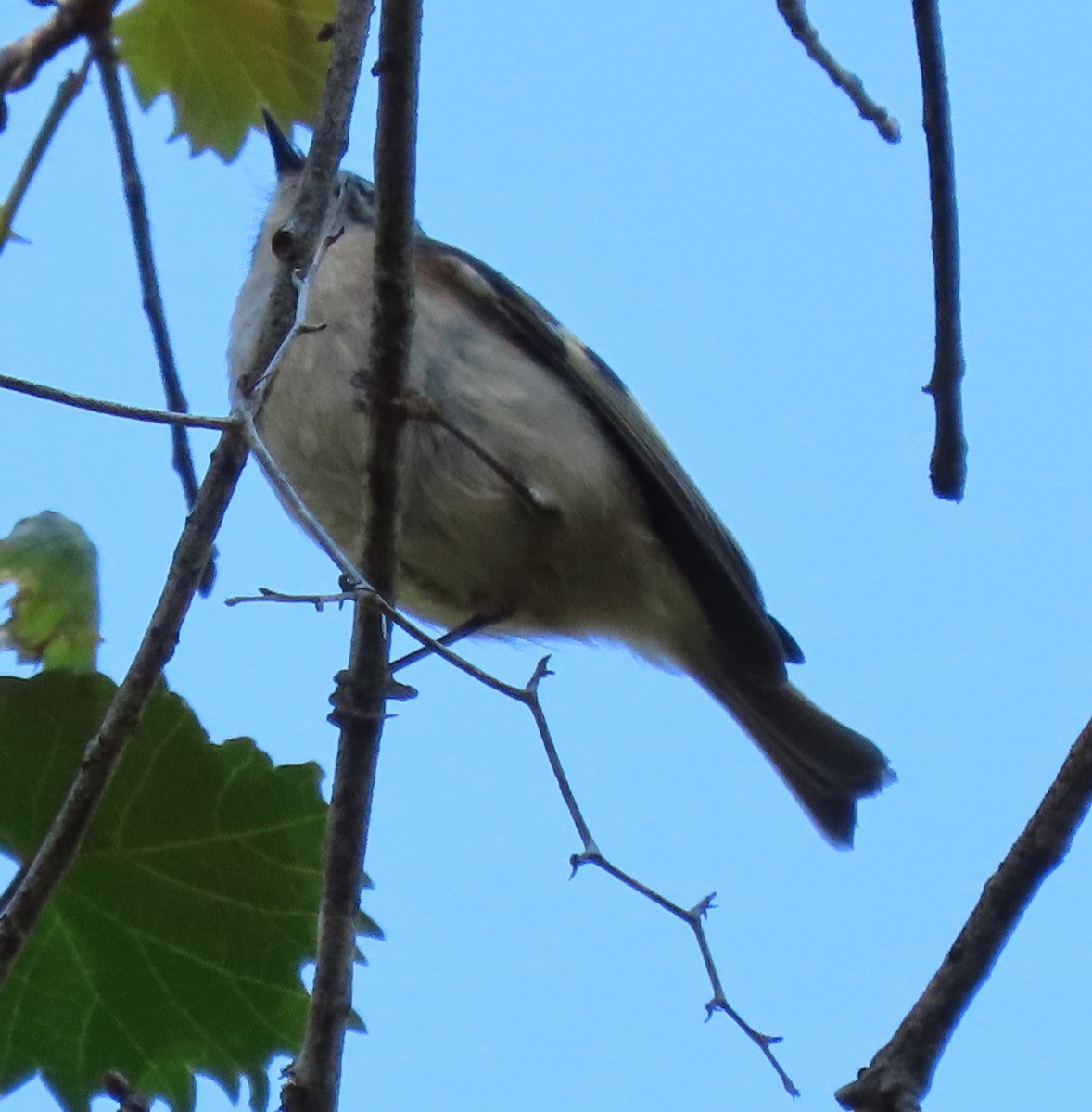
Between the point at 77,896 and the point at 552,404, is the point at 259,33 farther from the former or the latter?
the point at 77,896

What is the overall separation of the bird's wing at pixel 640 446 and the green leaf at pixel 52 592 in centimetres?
186

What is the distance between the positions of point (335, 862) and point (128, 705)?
550 millimetres

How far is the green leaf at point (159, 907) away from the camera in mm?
2615

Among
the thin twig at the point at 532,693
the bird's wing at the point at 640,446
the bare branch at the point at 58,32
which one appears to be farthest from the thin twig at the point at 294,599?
the bird's wing at the point at 640,446

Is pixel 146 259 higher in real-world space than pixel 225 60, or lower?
lower

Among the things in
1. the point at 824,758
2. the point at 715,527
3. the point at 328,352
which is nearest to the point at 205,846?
the point at 328,352

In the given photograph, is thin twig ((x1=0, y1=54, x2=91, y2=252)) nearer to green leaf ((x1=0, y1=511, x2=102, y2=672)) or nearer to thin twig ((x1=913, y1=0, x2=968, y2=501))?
green leaf ((x1=0, y1=511, x2=102, y2=672))

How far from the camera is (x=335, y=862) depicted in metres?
2.48

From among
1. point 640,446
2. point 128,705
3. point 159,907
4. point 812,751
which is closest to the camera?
point 128,705

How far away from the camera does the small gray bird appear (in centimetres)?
394

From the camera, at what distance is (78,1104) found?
264 cm

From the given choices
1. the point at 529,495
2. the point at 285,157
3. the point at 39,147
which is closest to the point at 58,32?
the point at 39,147

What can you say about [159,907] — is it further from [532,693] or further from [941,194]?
[941,194]

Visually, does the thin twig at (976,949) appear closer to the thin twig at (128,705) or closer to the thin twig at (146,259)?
the thin twig at (128,705)
